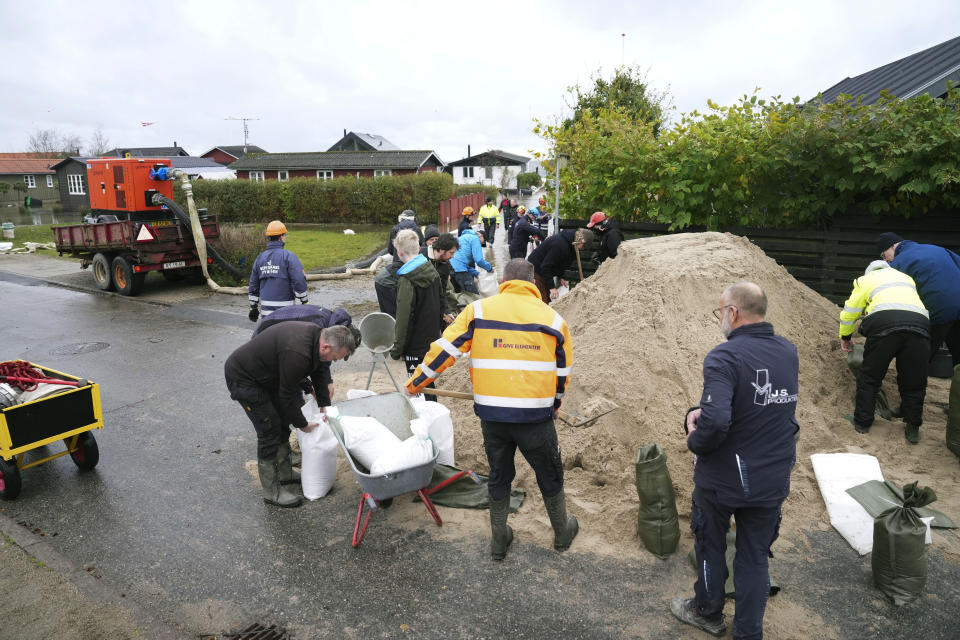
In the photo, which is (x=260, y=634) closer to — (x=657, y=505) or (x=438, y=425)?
(x=438, y=425)

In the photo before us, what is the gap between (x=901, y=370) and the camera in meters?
5.45

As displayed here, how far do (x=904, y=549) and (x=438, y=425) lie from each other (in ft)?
10.1

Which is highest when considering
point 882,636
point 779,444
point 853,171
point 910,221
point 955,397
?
point 853,171

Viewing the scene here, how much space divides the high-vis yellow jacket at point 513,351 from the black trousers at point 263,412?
164cm

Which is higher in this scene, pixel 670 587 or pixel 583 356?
pixel 583 356

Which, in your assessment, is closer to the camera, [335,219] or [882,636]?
[882,636]

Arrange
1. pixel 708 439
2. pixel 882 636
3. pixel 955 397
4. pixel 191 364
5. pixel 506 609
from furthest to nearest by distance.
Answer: pixel 191 364
pixel 955 397
pixel 506 609
pixel 882 636
pixel 708 439

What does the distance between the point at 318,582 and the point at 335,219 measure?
28.3 metres

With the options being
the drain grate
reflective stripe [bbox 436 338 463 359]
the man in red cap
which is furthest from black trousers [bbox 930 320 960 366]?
the drain grate

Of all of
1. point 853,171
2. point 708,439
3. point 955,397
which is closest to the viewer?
point 708,439

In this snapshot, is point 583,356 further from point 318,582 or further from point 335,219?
point 335,219

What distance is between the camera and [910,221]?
25.5ft

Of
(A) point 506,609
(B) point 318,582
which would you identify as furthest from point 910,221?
(B) point 318,582

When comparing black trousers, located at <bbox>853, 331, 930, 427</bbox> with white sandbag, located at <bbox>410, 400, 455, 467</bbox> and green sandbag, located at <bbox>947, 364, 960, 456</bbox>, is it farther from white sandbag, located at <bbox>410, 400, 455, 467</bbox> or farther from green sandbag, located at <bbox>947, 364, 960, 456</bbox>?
white sandbag, located at <bbox>410, 400, 455, 467</bbox>
